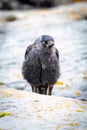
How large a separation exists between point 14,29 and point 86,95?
23.5 ft

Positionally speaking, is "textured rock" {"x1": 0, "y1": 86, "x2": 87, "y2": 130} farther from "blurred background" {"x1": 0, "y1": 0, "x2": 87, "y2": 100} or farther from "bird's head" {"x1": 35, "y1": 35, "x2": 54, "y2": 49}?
"blurred background" {"x1": 0, "y1": 0, "x2": 87, "y2": 100}

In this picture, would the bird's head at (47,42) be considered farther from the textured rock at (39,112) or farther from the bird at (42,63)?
the textured rock at (39,112)

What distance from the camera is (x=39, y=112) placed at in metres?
5.35

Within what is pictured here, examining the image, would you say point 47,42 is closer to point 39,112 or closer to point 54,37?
point 39,112

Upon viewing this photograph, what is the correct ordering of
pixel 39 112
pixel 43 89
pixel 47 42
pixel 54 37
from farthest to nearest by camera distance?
1. pixel 54 37
2. pixel 43 89
3. pixel 47 42
4. pixel 39 112

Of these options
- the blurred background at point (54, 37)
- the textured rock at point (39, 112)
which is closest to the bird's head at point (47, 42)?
the textured rock at point (39, 112)

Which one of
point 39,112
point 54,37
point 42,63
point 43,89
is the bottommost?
point 54,37

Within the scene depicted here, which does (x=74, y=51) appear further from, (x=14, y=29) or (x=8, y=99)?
(x=8, y=99)

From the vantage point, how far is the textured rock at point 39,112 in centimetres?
498

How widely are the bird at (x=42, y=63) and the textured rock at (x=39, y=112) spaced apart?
2.00ft

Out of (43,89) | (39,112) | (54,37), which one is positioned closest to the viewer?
(39,112)

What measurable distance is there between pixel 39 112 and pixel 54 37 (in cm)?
798

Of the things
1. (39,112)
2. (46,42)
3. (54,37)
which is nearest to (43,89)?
(46,42)

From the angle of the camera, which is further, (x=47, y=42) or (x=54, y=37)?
(x=54, y=37)
